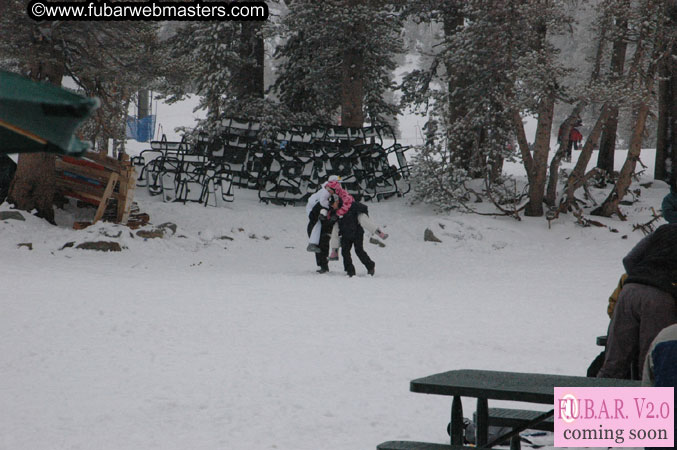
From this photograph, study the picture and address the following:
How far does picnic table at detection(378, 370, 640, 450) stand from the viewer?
3.33m

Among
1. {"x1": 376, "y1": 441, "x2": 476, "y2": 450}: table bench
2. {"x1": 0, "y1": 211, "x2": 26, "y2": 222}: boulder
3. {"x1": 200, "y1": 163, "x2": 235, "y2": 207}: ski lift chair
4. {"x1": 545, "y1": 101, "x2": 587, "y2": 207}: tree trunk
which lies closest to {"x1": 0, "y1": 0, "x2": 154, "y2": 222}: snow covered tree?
{"x1": 0, "y1": 211, "x2": 26, "y2": 222}: boulder

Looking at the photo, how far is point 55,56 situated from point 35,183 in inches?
106

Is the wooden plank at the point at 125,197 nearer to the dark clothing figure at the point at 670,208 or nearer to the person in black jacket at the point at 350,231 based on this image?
the person in black jacket at the point at 350,231

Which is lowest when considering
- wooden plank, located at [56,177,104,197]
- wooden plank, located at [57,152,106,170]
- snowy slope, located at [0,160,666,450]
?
snowy slope, located at [0,160,666,450]

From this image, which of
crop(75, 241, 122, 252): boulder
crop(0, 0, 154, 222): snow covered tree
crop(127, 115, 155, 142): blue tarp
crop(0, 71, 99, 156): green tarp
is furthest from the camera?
crop(127, 115, 155, 142): blue tarp

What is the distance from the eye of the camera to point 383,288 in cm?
1191

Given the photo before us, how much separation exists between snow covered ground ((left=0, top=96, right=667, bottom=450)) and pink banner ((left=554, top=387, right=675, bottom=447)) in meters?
1.69

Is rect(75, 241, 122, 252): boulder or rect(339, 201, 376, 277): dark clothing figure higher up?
rect(339, 201, 376, 277): dark clothing figure

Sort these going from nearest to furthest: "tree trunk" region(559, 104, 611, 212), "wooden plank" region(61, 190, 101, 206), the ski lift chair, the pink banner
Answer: the pink banner → "wooden plank" region(61, 190, 101, 206) → "tree trunk" region(559, 104, 611, 212) → the ski lift chair

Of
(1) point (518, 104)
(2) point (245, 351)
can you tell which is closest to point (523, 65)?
(1) point (518, 104)

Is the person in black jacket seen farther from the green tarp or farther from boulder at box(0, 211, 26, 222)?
the green tarp

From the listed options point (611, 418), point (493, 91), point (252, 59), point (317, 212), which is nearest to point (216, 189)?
point (252, 59)

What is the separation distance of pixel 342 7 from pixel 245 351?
15821mm

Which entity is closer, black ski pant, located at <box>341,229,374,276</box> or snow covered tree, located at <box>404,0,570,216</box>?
black ski pant, located at <box>341,229,374,276</box>
